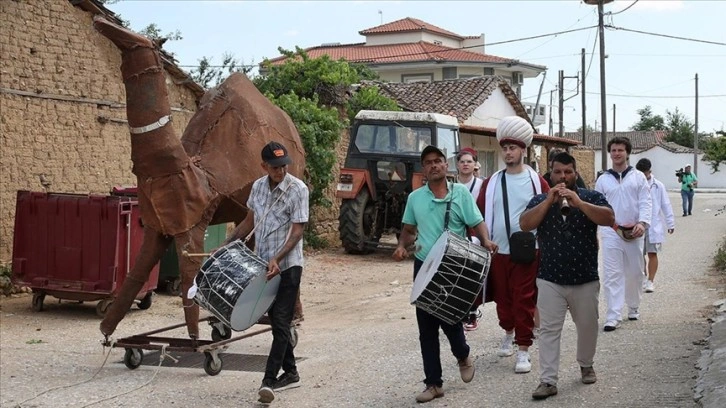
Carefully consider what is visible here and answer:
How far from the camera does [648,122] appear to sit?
101 m

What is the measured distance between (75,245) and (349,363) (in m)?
4.87

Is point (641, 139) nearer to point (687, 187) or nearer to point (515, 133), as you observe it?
point (687, 187)

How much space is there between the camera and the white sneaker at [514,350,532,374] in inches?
307

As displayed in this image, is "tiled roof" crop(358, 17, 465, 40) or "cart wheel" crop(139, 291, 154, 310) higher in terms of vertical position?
"tiled roof" crop(358, 17, 465, 40)

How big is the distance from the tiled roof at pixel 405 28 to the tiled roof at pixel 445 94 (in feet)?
89.4

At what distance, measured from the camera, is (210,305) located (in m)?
7.39

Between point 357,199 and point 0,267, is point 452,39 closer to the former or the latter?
point 357,199

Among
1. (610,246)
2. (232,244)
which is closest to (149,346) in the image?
(232,244)

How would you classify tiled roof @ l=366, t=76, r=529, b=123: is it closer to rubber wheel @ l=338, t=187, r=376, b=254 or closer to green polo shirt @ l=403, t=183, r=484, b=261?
rubber wheel @ l=338, t=187, r=376, b=254

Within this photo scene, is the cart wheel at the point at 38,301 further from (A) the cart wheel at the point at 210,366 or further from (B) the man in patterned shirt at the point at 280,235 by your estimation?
(B) the man in patterned shirt at the point at 280,235

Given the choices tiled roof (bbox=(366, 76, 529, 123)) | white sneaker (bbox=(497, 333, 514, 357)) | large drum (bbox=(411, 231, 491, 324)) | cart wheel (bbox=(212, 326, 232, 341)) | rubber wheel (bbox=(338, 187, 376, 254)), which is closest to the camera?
large drum (bbox=(411, 231, 491, 324))

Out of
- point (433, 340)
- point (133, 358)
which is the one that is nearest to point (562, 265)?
point (433, 340)

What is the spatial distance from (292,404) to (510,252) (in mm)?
2058

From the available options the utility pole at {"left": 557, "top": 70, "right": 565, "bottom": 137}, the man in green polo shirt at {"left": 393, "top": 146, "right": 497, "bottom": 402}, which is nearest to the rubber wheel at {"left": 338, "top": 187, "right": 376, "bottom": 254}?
the man in green polo shirt at {"left": 393, "top": 146, "right": 497, "bottom": 402}
